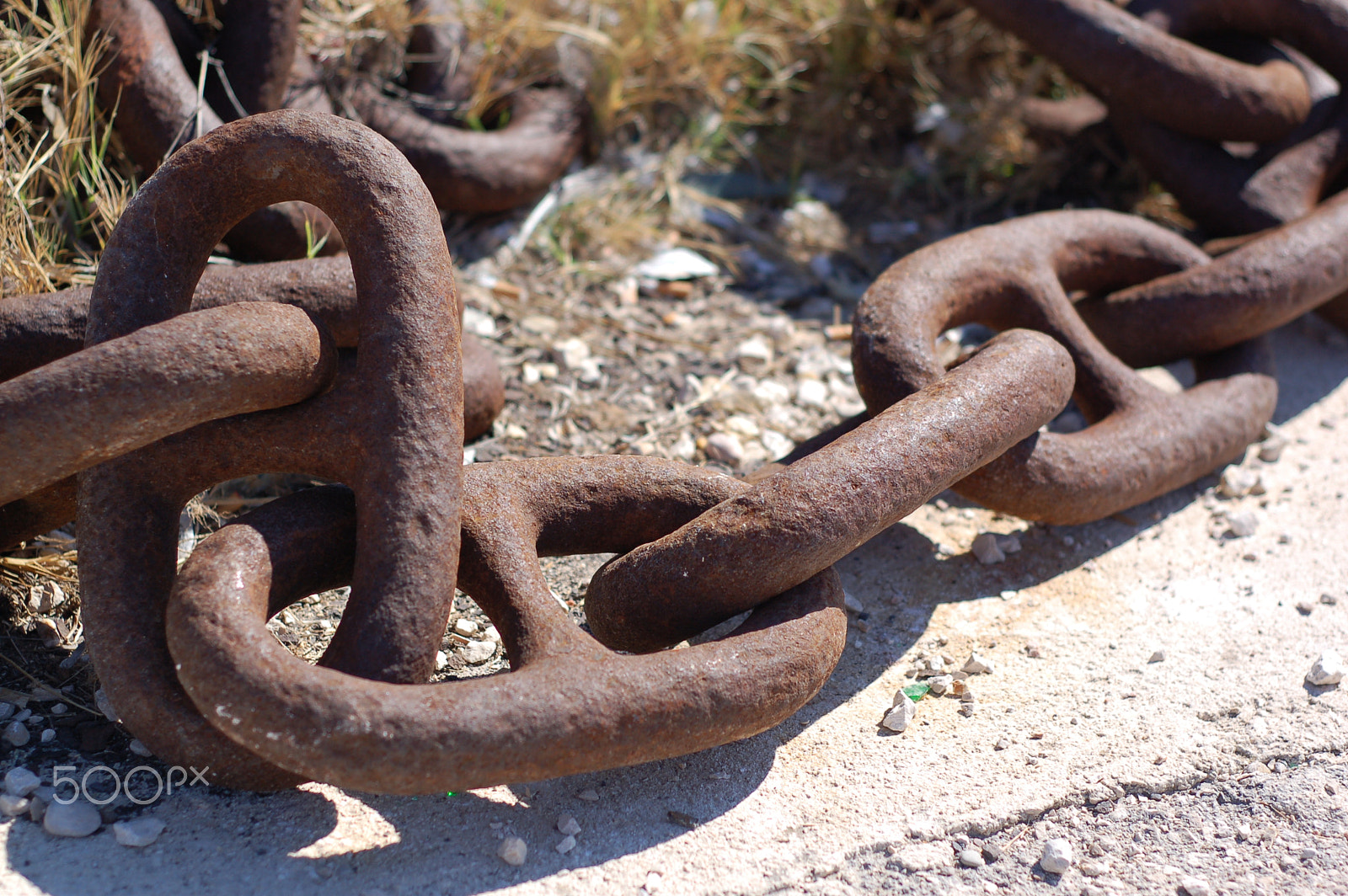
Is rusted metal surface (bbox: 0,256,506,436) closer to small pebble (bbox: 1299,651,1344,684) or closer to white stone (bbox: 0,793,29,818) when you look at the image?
white stone (bbox: 0,793,29,818)

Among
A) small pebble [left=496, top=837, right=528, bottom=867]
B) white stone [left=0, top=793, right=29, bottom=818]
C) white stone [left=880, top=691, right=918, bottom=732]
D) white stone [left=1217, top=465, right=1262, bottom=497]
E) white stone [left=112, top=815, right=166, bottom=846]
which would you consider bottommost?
white stone [left=1217, top=465, right=1262, bottom=497]

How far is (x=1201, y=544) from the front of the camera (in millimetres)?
2312

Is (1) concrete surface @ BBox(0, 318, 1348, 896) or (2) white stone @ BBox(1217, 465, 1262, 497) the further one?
(2) white stone @ BBox(1217, 465, 1262, 497)

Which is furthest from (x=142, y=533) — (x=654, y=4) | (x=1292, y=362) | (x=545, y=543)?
(x=1292, y=362)

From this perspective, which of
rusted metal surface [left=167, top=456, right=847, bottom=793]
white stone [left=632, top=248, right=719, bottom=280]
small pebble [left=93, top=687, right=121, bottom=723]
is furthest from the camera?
white stone [left=632, top=248, right=719, bottom=280]

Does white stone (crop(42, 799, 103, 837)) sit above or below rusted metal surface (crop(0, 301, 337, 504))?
below

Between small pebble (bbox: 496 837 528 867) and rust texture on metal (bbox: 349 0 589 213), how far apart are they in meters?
1.75

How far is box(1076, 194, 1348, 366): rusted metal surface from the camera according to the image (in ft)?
7.70

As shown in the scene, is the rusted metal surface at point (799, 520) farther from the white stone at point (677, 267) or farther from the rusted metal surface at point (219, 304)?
the white stone at point (677, 267)

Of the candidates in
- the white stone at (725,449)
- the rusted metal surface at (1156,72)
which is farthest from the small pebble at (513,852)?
the rusted metal surface at (1156,72)

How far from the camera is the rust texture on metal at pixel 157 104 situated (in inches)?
86.8

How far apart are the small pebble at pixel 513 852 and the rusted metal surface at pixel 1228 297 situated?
5.60ft

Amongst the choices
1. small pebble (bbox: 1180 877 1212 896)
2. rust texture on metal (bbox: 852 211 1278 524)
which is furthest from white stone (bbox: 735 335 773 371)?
small pebble (bbox: 1180 877 1212 896)

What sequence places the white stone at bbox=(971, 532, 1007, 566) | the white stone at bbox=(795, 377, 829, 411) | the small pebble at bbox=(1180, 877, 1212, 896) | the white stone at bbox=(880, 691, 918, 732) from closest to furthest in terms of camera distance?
1. the small pebble at bbox=(1180, 877, 1212, 896)
2. the white stone at bbox=(880, 691, 918, 732)
3. the white stone at bbox=(971, 532, 1007, 566)
4. the white stone at bbox=(795, 377, 829, 411)
